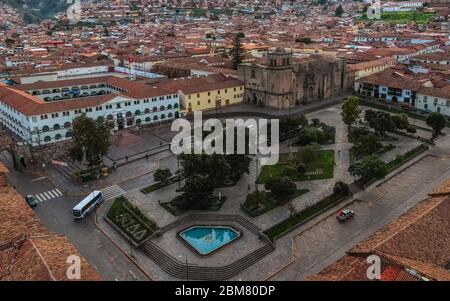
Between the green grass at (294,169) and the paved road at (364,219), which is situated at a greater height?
the green grass at (294,169)

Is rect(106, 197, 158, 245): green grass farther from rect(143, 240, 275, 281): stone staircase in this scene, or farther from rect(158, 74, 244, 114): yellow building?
rect(158, 74, 244, 114): yellow building

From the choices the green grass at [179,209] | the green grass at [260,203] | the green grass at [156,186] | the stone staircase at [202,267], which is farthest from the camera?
the green grass at [156,186]

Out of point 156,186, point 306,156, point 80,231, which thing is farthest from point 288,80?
point 80,231

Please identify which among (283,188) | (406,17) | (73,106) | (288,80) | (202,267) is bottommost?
(202,267)

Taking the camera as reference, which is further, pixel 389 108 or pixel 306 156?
pixel 389 108

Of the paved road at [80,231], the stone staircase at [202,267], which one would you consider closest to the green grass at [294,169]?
the stone staircase at [202,267]

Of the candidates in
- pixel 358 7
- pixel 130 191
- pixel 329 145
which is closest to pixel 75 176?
pixel 130 191

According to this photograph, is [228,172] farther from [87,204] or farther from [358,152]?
[358,152]

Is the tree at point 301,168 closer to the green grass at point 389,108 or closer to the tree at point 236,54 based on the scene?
the green grass at point 389,108
